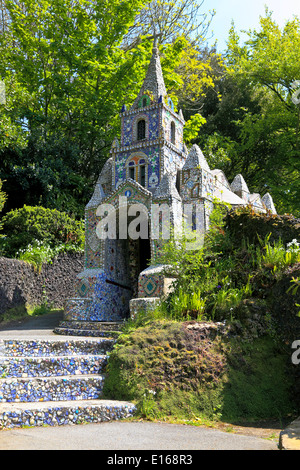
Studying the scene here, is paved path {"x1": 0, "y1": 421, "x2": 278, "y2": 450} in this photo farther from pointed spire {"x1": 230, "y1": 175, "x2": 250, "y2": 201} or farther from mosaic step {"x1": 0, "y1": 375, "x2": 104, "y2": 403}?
pointed spire {"x1": 230, "y1": 175, "x2": 250, "y2": 201}

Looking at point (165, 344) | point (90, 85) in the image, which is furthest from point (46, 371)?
point (90, 85)

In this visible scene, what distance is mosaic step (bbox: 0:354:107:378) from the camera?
21.0 feet

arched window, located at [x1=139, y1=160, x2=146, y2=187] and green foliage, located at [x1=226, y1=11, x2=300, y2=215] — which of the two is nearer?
arched window, located at [x1=139, y1=160, x2=146, y2=187]

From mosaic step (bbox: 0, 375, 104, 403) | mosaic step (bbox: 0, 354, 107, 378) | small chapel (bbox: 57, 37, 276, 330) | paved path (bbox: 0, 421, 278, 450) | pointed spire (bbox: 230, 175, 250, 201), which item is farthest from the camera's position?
pointed spire (bbox: 230, 175, 250, 201)

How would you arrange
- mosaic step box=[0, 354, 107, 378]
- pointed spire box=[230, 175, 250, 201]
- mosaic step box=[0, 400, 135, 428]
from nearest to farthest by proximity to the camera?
mosaic step box=[0, 400, 135, 428], mosaic step box=[0, 354, 107, 378], pointed spire box=[230, 175, 250, 201]

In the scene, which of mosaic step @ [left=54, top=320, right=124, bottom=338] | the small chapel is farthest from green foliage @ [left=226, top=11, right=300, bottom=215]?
mosaic step @ [left=54, top=320, right=124, bottom=338]

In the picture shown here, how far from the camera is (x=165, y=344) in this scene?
Answer: 6727mm

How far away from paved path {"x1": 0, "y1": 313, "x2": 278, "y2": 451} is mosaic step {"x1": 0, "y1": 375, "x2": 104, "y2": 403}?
2.80 feet

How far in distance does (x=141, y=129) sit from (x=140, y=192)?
218 cm

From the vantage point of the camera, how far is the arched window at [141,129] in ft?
39.0

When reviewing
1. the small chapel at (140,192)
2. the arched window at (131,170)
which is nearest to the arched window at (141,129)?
the small chapel at (140,192)

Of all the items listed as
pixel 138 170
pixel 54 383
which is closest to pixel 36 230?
pixel 138 170

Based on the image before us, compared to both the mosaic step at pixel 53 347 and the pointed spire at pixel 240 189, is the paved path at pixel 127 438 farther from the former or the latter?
the pointed spire at pixel 240 189
